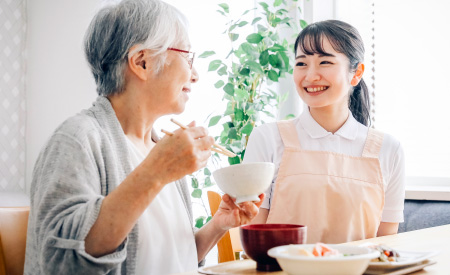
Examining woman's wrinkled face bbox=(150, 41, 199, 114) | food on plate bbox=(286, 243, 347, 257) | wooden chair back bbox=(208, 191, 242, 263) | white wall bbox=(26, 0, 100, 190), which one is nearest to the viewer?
food on plate bbox=(286, 243, 347, 257)

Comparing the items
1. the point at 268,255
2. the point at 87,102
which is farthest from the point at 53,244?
the point at 87,102

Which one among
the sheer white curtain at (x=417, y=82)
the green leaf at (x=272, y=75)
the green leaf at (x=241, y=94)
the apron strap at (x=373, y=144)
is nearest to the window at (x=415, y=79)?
the sheer white curtain at (x=417, y=82)

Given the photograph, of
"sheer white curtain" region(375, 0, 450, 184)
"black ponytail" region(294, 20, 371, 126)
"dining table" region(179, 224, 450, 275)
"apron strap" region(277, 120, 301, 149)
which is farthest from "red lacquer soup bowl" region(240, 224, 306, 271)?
"sheer white curtain" region(375, 0, 450, 184)

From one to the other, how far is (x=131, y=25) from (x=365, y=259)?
87 cm

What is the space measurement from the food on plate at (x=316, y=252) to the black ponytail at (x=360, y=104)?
141 centimetres

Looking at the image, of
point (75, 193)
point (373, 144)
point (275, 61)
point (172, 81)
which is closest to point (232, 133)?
point (275, 61)

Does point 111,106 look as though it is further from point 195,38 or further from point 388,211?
point 195,38

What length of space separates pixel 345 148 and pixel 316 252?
1.14 m

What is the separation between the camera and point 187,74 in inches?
56.7

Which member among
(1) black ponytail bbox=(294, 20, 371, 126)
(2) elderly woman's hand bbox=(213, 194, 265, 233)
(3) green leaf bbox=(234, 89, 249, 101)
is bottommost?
(2) elderly woman's hand bbox=(213, 194, 265, 233)

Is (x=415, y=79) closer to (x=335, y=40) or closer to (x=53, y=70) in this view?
(x=335, y=40)

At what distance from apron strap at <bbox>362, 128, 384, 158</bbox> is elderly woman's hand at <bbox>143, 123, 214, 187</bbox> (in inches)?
40.8

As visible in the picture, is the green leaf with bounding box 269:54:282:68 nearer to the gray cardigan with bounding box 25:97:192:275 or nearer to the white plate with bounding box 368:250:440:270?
the gray cardigan with bounding box 25:97:192:275

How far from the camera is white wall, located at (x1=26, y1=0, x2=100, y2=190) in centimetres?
314
